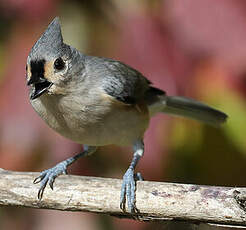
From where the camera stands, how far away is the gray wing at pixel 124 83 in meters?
3.86

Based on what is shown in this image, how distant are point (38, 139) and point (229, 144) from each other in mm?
1257

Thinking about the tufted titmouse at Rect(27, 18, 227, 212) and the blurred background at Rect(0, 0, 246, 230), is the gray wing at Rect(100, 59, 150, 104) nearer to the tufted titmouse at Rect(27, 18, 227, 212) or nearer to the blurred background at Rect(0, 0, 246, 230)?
the tufted titmouse at Rect(27, 18, 227, 212)

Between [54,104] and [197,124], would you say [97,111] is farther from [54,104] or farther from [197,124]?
[197,124]

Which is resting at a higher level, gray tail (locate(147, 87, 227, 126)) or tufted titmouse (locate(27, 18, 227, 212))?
gray tail (locate(147, 87, 227, 126))

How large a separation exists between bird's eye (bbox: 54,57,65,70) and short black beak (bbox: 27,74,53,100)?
11 cm

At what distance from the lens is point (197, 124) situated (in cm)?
441

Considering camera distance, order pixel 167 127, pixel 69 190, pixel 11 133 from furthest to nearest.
Answer: 1. pixel 167 127
2. pixel 11 133
3. pixel 69 190

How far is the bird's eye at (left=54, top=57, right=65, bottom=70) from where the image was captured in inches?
134

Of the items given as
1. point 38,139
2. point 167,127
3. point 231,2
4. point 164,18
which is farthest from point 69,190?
point 231,2

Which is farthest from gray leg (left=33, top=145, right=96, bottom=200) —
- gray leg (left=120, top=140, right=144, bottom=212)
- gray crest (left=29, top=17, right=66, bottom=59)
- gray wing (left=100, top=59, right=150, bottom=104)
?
gray crest (left=29, top=17, right=66, bottom=59)

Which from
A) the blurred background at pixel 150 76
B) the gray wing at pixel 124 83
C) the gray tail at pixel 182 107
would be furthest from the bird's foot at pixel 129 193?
the gray tail at pixel 182 107

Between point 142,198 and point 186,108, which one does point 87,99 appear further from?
point 186,108

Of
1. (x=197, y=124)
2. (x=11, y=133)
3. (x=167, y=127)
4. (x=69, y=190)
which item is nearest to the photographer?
(x=69, y=190)

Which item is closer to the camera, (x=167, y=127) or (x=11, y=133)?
(x=11, y=133)
